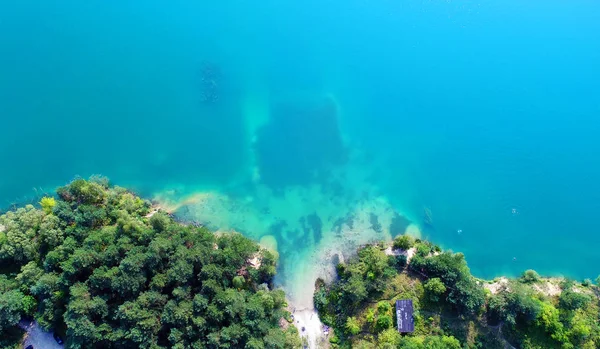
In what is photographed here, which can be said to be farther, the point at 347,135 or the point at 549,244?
the point at 347,135

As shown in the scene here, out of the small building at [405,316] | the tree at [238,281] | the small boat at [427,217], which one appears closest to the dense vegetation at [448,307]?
the small building at [405,316]

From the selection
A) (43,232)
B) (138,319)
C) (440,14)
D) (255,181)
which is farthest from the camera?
(440,14)

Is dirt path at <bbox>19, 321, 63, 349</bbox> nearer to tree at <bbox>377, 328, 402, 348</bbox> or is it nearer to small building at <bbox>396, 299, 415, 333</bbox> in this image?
tree at <bbox>377, 328, 402, 348</bbox>

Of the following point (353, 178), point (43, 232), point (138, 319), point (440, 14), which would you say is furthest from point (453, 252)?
point (43, 232)

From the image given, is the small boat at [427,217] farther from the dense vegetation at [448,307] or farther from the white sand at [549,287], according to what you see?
the white sand at [549,287]

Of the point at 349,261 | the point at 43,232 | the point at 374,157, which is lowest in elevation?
the point at 43,232

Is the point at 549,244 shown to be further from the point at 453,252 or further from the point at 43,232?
the point at 43,232
